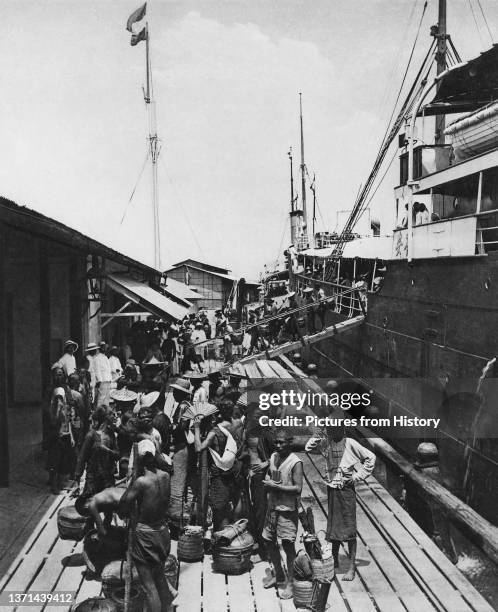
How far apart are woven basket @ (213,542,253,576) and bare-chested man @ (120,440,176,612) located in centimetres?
98

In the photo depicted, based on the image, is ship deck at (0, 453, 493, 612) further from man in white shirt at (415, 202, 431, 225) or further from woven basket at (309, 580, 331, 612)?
man in white shirt at (415, 202, 431, 225)

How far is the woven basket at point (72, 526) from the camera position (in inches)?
221

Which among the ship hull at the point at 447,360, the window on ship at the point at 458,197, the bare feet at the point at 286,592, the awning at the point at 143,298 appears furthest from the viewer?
the awning at the point at 143,298

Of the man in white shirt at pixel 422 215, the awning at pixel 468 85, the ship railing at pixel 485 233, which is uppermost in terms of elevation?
the awning at pixel 468 85

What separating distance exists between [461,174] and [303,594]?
8140mm

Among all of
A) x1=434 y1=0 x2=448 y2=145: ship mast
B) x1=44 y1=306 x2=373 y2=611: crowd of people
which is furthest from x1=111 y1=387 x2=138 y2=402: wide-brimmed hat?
x1=434 y1=0 x2=448 y2=145: ship mast

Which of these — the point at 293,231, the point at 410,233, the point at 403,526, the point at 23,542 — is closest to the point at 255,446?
the point at 403,526

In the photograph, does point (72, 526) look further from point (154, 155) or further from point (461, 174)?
point (154, 155)

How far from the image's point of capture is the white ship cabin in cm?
984

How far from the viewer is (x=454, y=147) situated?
12078 millimetres

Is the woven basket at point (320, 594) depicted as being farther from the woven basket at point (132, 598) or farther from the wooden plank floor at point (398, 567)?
the woven basket at point (132, 598)

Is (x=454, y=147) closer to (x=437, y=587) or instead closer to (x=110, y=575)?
(x=437, y=587)

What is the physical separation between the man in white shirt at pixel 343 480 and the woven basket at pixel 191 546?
1.23 meters

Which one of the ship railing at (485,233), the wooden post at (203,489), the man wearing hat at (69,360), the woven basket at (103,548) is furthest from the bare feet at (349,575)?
the ship railing at (485,233)
